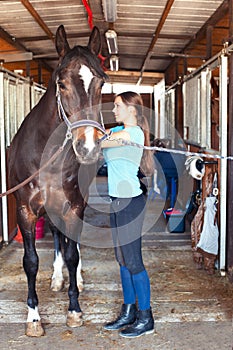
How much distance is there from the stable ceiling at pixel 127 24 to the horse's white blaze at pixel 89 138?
183cm

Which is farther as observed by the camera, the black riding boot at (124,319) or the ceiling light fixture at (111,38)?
the ceiling light fixture at (111,38)

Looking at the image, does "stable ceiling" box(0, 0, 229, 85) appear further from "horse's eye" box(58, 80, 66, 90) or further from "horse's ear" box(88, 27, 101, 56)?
"horse's eye" box(58, 80, 66, 90)

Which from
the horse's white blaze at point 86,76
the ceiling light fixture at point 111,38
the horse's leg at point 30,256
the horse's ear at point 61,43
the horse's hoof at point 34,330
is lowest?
the horse's hoof at point 34,330

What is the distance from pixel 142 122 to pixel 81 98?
0.45 meters

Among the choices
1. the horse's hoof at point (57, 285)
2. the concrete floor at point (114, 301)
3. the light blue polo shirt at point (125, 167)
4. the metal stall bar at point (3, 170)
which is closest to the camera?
the light blue polo shirt at point (125, 167)

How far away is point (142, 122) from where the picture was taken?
8.13 feet

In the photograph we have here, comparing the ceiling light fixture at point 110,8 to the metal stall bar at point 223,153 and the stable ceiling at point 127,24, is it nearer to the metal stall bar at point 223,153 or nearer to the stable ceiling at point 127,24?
the stable ceiling at point 127,24

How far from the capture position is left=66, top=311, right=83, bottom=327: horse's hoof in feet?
8.79

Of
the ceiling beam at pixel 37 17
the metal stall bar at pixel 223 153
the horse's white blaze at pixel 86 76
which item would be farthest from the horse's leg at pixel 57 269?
the ceiling beam at pixel 37 17

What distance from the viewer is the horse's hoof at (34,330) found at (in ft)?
8.42

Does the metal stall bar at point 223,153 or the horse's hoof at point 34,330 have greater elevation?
the metal stall bar at point 223,153

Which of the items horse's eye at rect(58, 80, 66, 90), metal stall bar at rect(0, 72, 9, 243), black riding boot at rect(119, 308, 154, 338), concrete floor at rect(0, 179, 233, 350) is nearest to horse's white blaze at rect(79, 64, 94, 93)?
horse's eye at rect(58, 80, 66, 90)

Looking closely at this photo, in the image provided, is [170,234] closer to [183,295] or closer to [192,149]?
[192,149]

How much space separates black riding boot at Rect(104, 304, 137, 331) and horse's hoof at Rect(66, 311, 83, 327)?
0.16 metres
